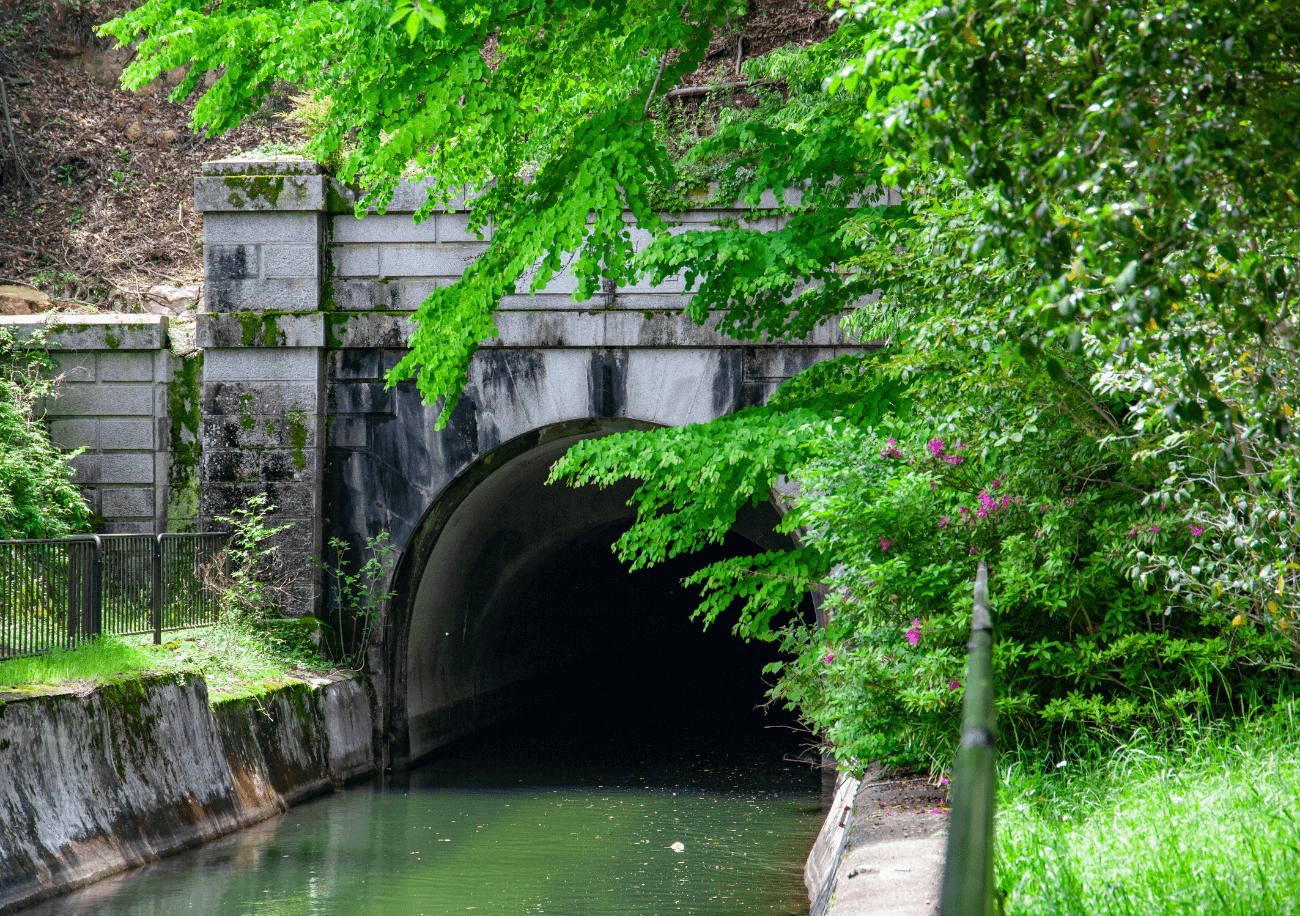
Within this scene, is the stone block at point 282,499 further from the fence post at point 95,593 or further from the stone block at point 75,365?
the fence post at point 95,593

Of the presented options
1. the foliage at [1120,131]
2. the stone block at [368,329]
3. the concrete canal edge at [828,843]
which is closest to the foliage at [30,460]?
the stone block at [368,329]

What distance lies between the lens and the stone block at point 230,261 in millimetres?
10484

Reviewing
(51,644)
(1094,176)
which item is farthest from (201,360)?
(1094,176)

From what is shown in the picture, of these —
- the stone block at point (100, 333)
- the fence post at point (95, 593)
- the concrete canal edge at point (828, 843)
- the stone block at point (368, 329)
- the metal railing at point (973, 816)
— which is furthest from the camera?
the stone block at point (100, 333)

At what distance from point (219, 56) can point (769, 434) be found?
148 inches

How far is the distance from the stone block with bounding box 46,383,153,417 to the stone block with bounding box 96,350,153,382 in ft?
0.24

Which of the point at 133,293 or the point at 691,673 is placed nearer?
the point at 133,293

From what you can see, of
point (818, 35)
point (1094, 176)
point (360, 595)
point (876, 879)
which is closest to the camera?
point (1094, 176)

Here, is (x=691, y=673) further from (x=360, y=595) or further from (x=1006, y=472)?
(x=1006, y=472)

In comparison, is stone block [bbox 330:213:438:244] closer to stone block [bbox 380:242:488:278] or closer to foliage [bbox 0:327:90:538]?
stone block [bbox 380:242:488:278]

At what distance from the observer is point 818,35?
46.2 feet

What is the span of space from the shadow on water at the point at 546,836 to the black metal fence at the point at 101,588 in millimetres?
1605

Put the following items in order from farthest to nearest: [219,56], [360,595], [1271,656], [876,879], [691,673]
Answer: [691,673], [360,595], [219,56], [1271,656], [876,879]

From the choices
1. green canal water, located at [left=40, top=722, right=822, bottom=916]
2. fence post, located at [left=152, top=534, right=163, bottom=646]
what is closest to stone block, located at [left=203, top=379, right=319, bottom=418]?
fence post, located at [left=152, top=534, right=163, bottom=646]
